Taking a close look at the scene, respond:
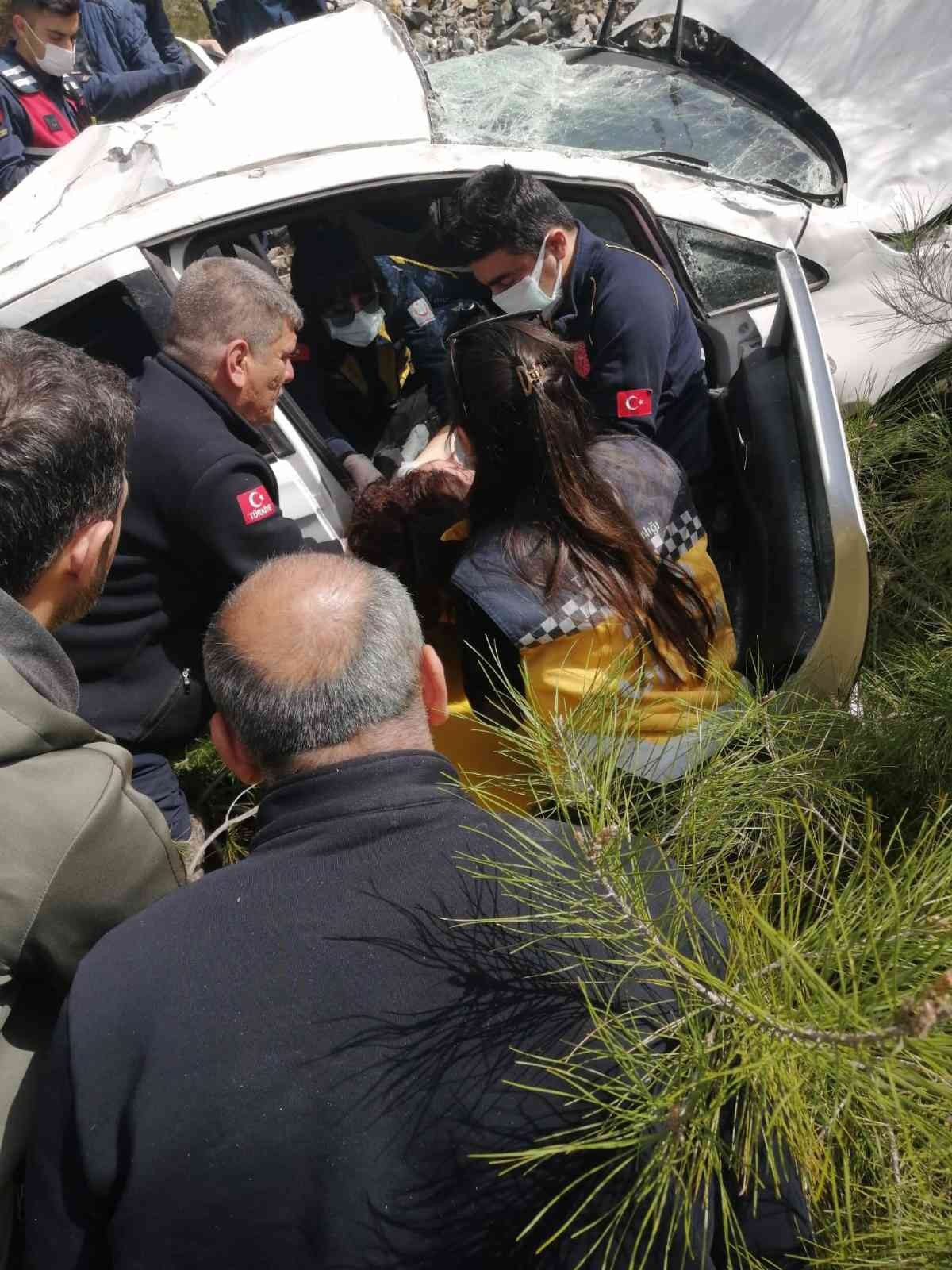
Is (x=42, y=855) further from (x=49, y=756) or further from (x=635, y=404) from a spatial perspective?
(x=635, y=404)

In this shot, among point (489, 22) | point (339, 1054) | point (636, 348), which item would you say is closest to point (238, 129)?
point (636, 348)

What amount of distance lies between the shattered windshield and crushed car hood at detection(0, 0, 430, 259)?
0.80 ft

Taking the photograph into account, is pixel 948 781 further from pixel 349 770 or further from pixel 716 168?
pixel 716 168

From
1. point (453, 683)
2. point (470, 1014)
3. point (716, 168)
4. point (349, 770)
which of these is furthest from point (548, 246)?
point (470, 1014)

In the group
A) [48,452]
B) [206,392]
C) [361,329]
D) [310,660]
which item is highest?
[48,452]

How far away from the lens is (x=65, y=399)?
1525 mm

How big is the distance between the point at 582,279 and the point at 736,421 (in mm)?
663

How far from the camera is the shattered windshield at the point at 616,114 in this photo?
11.1ft

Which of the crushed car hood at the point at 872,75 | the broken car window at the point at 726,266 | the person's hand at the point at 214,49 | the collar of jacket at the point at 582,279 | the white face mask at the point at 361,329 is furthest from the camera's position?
the person's hand at the point at 214,49

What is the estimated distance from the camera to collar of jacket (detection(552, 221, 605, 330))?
2.79 m

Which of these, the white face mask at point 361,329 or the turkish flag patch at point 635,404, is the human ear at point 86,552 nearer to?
the turkish flag patch at point 635,404

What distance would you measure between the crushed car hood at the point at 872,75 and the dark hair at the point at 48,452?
273 cm

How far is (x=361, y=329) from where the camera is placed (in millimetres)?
3586

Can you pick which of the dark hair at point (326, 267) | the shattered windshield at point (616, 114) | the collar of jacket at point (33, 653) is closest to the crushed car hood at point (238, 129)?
the shattered windshield at point (616, 114)
